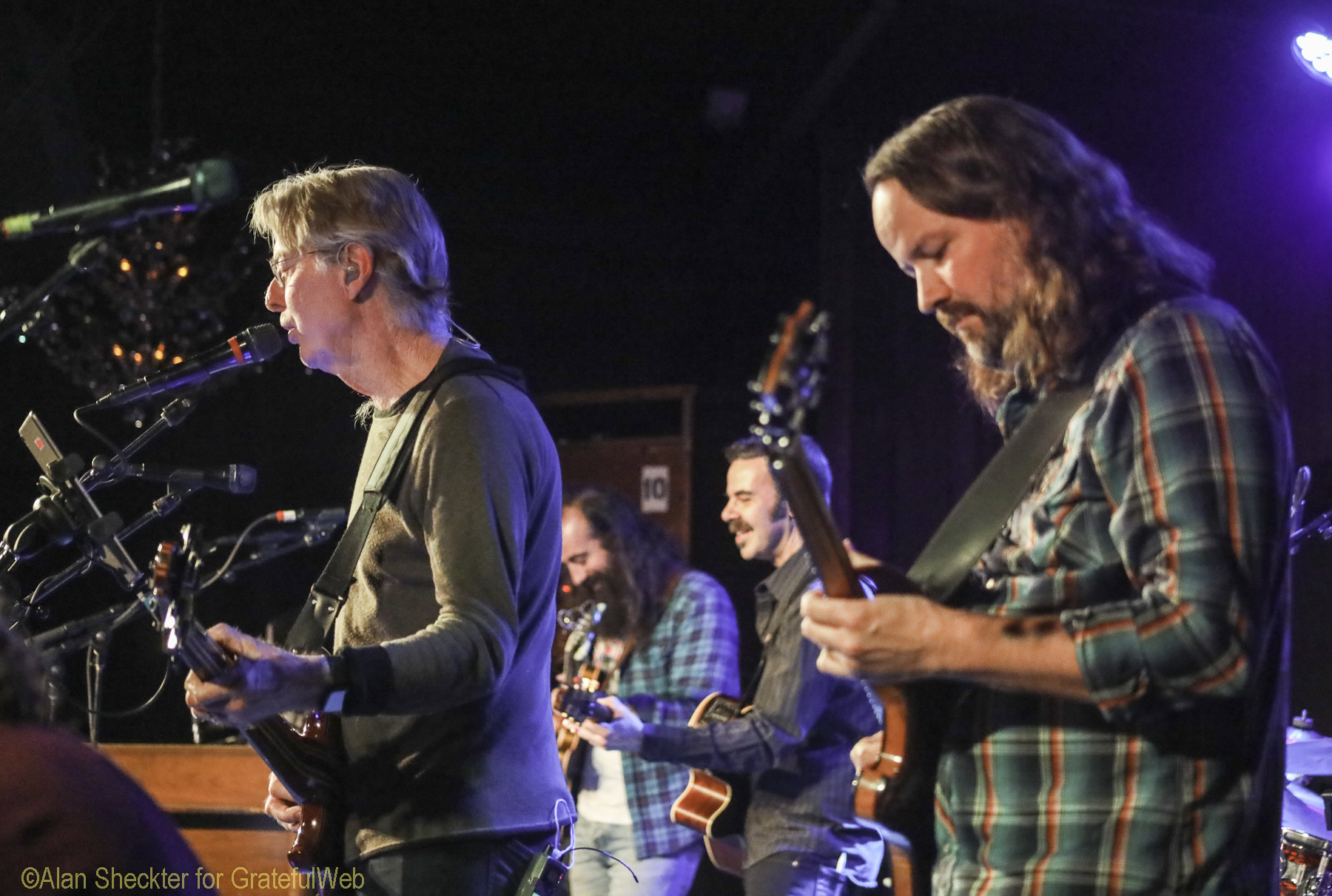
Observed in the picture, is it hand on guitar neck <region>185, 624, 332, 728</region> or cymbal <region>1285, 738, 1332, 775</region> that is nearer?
hand on guitar neck <region>185, 624, 332, 728</region>

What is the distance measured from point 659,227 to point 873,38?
142 inches

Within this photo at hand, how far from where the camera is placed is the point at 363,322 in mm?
2701

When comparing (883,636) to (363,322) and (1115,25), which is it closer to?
(363,322)

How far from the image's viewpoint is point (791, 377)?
1899 mm

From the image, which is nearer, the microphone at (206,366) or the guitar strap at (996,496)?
the guitar strap at (996,496)

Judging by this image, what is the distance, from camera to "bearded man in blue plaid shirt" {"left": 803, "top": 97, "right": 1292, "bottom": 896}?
1.65 meters

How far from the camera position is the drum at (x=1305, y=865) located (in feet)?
13.0

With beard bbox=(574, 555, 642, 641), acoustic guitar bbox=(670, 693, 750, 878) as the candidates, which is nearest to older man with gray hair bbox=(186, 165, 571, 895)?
acoustic guitar bbox=(670, 693, 750, 878)

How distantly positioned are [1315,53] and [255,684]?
14.7ft

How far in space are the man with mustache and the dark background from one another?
1.40 metres

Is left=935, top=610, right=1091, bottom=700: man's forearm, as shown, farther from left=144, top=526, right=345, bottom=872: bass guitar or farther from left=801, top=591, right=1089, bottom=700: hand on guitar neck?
left=144, top=526, right=345, bottom=872: bass guitar

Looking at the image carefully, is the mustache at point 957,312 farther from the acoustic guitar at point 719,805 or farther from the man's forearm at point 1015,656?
the acoustic guitar at point 719,805

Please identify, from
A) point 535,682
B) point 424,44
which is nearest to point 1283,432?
point 535,682

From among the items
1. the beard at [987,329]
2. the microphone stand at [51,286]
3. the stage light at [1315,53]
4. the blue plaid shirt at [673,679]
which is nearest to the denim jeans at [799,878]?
the blue plaid shirt at [673,679]
